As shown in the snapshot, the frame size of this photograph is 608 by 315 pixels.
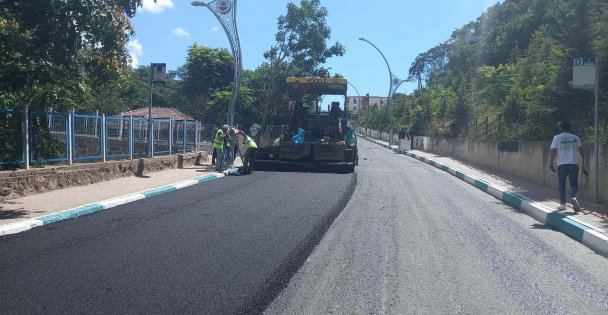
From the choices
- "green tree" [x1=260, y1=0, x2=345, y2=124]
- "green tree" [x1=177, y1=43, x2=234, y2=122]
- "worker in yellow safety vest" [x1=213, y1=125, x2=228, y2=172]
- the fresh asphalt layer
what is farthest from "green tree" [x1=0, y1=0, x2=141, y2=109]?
"green tree" [x1=177, y1=43, x2=234, y2=122]

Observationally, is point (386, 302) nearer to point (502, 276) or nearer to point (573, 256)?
point (502, 276)

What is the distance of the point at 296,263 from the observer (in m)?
6.41

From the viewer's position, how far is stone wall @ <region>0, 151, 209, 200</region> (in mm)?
10734

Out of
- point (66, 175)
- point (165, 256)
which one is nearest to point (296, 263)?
point (165, 256)

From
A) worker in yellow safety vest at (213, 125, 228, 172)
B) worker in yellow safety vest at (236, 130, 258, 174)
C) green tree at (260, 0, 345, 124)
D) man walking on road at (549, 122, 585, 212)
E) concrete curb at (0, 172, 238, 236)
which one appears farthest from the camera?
green tree at (260, 0, 345, 124)

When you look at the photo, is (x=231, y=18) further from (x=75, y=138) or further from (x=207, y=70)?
(x=207, y=70)

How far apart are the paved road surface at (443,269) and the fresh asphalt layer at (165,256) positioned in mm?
365

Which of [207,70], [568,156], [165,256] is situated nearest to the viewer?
[165,256]

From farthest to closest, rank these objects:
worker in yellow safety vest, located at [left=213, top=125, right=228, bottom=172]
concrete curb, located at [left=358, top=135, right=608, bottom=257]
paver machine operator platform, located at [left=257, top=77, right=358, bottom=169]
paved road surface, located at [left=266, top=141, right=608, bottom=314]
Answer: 1. paver machine operator platform, located at [left=257, top=77, right=358, bottom=169]
2. worker in yellow safety vest, located at [left=213, top=125, right=228, bottom=172]
3. concrete curb, located at [left=358, top=135, right=608, bottom=257]
4. paved road surface, located at [left=266, top=141, right=608, bottom=314]

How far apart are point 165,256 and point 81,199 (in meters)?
5.17

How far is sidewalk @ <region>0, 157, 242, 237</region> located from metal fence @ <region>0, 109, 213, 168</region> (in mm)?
859

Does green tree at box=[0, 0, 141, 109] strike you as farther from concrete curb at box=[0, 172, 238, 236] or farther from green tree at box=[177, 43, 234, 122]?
green tree at box=[177, 43, 234, 122]

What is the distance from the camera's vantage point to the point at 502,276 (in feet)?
20.4

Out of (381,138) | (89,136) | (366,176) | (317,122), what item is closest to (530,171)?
(366,176)
